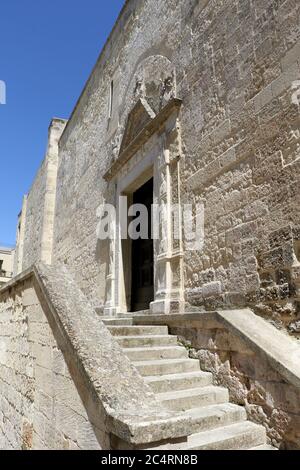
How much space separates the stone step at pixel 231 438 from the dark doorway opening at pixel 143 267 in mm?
3505

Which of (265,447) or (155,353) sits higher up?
(155,353)

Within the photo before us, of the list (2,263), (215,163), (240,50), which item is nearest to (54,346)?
(215,163)

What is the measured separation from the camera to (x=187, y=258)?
445cm

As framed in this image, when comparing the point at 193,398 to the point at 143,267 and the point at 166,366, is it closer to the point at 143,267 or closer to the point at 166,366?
the point at 166,366

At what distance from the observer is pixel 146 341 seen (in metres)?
3.63

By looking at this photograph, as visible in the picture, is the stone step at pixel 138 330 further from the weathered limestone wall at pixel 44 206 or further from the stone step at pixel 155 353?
the weathered limestone wall at pixel 44 206

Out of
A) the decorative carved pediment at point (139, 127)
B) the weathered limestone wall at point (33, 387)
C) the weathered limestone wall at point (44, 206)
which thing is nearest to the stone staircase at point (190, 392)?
the weathered limestone wall at point (33, 387)

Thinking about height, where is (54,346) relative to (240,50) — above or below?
below

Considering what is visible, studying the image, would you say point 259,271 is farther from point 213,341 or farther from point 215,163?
point 215,163

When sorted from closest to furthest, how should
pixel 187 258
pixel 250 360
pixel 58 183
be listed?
pixel 250 360 → pixel 187 258 → pixel 58 183

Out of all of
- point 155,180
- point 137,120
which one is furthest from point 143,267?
point 137,120

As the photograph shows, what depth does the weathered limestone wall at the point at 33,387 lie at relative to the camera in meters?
2.55

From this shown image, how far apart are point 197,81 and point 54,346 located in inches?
141

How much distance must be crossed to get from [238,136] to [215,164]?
0.43m
